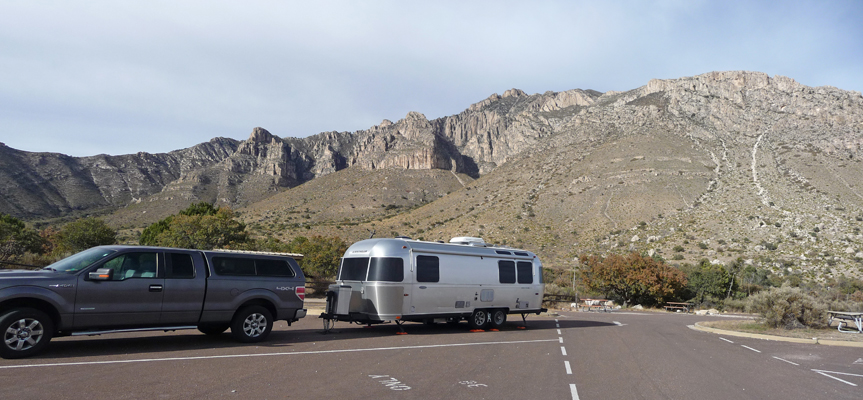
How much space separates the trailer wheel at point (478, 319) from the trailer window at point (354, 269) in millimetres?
4048

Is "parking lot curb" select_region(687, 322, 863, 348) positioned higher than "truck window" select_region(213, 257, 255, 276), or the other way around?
"truck window" select_region(213, 257, 255, 276)

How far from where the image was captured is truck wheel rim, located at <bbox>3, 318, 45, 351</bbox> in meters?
8.18

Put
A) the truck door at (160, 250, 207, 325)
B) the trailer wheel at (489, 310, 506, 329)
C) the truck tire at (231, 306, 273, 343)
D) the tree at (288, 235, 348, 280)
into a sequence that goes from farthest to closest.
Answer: the tree at (288, 235, 348, 280), the trailer wheel at (489, 310, 506, 329), the truck tire at (231, 306, 273, 343), the truck door at (160, 250, 207, 325)

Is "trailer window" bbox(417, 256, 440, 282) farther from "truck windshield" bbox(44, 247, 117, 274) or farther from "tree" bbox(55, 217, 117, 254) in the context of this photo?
"tree" bbox(55, 217, 117, 254)

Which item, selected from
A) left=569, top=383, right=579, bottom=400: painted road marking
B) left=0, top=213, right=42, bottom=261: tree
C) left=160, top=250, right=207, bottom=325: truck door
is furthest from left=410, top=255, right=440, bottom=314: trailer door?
left=0, top=213, right=42, bottom=261: tree

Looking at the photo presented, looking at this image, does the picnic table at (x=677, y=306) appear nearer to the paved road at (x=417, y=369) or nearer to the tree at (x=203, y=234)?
the paved road at (x=417, y=369)

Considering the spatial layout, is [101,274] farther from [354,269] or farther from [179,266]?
[354,269]

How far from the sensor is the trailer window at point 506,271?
56.2ft

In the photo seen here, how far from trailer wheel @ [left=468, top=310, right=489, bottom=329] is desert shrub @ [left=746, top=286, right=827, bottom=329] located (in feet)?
33.7

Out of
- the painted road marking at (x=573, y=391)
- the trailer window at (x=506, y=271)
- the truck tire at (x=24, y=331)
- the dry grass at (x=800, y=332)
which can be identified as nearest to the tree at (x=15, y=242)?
the truck tire at (x=24, y=331)

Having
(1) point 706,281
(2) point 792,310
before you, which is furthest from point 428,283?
(1) point 706,281

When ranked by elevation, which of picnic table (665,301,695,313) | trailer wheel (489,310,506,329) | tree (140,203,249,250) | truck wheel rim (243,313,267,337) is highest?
tree (140,203,249,250)

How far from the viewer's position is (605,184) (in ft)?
208

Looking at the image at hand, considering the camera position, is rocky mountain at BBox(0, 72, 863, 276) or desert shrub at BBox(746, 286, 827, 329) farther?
rocky mountain at BBox(0, 72, 863, 276)
